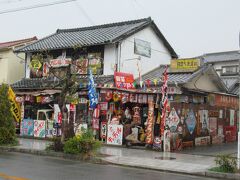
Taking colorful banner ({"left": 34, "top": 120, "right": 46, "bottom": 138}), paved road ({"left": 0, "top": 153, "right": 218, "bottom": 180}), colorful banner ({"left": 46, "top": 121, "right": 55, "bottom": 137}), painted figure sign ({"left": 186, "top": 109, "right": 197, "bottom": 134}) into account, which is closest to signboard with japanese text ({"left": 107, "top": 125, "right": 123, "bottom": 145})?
painted figure sign ({"left": 186, "top": 109, "right": 197, "bottom": 134})

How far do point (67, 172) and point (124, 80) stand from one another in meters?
11.8

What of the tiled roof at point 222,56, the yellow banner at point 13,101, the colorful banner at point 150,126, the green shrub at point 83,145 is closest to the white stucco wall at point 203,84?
the colorful banner at point 150,126

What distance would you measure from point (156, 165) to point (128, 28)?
13.6 meters

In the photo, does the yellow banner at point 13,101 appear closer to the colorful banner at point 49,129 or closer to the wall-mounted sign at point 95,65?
the colorful banner at point 49,129

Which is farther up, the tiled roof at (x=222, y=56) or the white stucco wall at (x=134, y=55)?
the tiled roof at (x=222, y=56)

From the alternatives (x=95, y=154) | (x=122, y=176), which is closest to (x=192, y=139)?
(x=95, y=154)

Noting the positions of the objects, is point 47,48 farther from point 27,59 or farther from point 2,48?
point 2,48

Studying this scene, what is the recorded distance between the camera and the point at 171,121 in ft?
61.3

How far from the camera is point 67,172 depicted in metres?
11.7

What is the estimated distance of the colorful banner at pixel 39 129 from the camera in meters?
23.4

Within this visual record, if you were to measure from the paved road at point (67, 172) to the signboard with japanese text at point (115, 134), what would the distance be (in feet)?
19.1

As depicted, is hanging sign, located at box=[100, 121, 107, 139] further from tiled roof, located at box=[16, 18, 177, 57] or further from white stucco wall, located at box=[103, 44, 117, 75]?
tiled roof, located at box=[16, 18, 177, 57]

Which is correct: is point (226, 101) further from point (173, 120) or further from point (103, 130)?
point (103, 130)

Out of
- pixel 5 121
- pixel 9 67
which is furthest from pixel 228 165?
pixel 9 67
